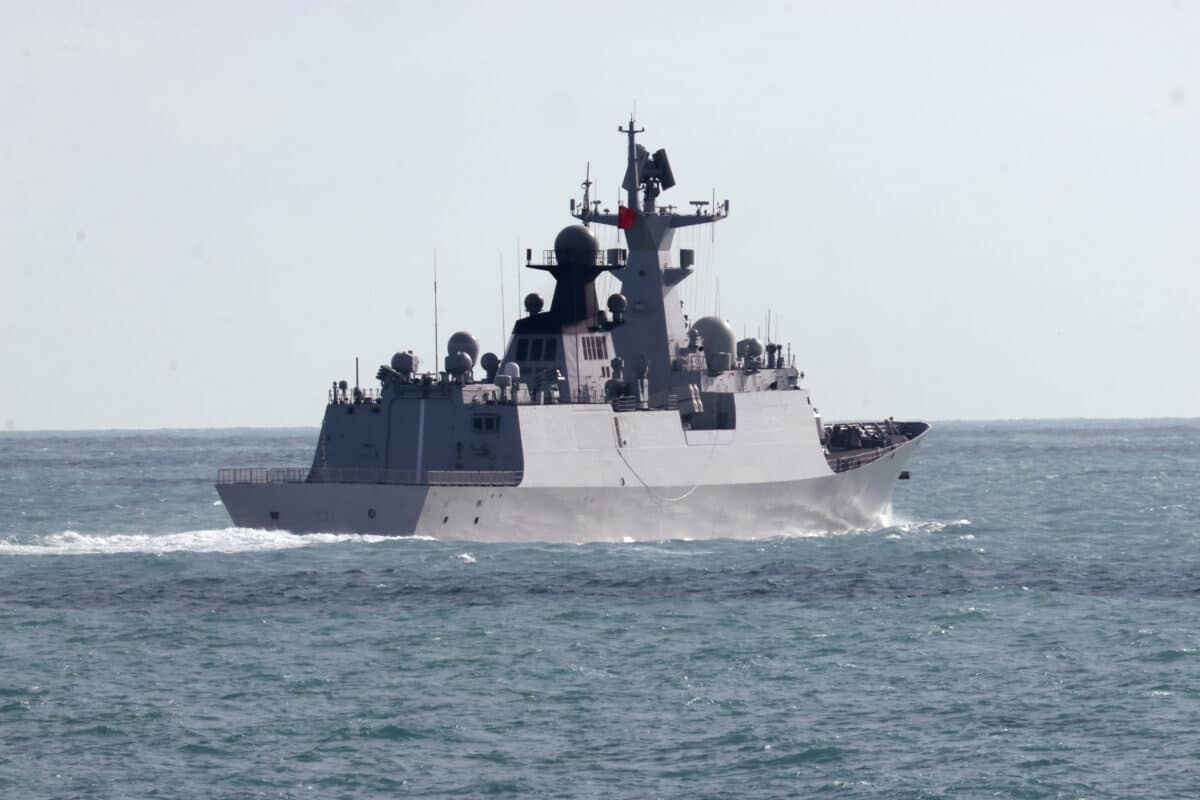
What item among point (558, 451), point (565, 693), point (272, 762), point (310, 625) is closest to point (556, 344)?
point (558, 451)

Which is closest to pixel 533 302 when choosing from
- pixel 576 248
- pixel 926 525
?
pixel 576 248

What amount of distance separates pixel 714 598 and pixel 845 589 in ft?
10.4

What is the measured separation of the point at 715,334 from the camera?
5122 cm

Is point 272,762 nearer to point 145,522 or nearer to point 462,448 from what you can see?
point 462,448

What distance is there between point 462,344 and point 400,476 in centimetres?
524

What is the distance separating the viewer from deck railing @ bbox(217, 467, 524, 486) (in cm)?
4072

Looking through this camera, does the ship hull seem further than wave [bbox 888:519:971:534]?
No

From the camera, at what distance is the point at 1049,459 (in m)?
127

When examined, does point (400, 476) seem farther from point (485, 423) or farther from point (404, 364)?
point (404, 364)

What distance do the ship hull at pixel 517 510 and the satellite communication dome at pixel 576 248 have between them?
6.60 metres

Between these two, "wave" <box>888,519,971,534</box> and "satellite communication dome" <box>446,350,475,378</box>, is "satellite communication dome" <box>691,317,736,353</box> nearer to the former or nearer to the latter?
"wave" <box>888,519,971,534</box>

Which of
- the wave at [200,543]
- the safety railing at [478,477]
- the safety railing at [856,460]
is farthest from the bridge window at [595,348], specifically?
the safety railing at [856,460]

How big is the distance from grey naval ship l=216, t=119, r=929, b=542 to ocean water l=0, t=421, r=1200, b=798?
0.96 meters

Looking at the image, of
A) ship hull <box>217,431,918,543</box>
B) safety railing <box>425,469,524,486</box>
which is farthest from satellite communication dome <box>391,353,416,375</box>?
ship hull <box>217,431,918,543</box>
